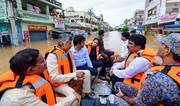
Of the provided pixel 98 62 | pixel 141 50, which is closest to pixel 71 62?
pixel 141 50

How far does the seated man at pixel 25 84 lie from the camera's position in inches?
37.9

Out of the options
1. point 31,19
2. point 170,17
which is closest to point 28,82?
point 31,19

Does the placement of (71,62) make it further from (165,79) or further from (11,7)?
(11,7)

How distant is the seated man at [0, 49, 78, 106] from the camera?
0.96m

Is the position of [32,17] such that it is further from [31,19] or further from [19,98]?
[19,98]

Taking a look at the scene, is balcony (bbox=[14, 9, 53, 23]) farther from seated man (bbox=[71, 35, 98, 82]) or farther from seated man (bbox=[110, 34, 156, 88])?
seated man (bbox=[110, 34, 156, 88])

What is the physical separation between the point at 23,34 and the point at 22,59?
17.6 m

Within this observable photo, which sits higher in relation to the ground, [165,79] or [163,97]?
[165,79]

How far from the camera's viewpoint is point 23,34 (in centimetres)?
1677

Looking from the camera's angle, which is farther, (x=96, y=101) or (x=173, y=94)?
(x=96, y=101)

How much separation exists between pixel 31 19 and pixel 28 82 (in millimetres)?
18426

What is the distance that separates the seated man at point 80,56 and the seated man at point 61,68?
1.65 ft

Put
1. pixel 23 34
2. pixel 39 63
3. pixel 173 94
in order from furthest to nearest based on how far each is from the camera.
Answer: pixel 23 34
pixel 39 63
pixel 173 94

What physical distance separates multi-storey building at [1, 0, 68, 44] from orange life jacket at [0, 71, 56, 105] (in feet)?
46.7
